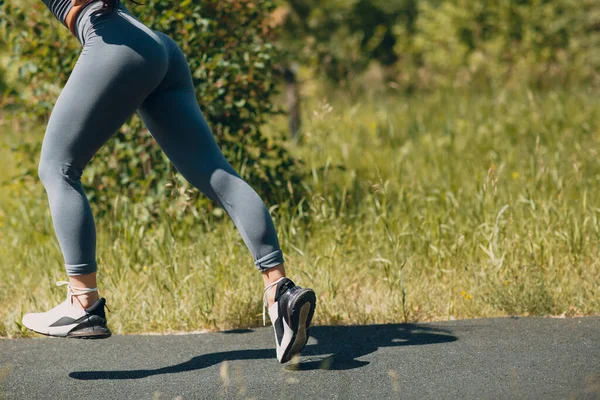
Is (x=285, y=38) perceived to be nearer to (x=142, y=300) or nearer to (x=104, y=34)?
(x=142, y=300)

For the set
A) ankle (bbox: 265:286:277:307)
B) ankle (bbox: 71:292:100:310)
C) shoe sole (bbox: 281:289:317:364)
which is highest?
ankle (bbox: 71:292:100:310)

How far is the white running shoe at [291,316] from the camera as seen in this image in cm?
270

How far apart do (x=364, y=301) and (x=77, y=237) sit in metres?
1.41

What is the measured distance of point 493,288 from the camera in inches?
139

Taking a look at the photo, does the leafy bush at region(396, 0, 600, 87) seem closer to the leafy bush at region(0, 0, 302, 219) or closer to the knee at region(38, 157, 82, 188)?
the leafy bush at region(0, 0, 302, 219)

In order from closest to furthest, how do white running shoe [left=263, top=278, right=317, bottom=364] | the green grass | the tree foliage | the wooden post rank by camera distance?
white running shoe [left=263, top=278, right=317, bottom=364], the green grass, the wooden post, the tree foliage

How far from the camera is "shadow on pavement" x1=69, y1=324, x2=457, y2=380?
9.38ft

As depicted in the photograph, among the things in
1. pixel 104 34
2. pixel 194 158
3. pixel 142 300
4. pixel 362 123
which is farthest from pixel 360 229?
pixel 362 123

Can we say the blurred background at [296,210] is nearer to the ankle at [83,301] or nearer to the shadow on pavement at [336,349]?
the shadow on pavement at [336,349]

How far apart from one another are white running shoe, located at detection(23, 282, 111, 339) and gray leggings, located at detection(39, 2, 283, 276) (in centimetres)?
13

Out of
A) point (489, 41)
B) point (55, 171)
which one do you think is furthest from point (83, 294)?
point (489, 41)

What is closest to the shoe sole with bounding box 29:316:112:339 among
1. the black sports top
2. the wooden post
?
the black sports top

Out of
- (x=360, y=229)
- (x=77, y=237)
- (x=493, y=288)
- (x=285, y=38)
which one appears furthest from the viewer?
(x=285, y=38)

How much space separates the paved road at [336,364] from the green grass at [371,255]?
0.17 meters
